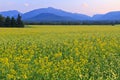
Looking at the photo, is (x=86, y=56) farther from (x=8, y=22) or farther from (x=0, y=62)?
(x=8, y=22)

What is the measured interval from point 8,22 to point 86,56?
59.2 m

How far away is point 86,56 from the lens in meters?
9.45

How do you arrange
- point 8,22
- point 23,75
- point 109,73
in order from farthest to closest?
point 8,22
point 109,73
point 23,75

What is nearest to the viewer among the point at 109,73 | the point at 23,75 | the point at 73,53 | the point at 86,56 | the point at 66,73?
the point at 23,75

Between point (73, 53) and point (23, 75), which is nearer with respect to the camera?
point (23, 75)

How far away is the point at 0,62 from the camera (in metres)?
7.75

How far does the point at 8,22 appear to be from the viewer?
67.4 metres

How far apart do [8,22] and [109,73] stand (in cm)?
6152

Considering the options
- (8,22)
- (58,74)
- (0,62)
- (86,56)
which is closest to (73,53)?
(86,56)

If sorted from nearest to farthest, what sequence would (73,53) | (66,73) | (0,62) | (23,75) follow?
(23,75), (66,73), (0,62), (73,53)

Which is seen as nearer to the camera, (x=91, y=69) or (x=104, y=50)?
(x=91, y=69)

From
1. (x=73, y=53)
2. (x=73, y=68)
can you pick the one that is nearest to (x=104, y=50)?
(x=73, y=53)

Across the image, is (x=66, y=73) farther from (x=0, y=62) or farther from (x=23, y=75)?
(x=0, y=62)

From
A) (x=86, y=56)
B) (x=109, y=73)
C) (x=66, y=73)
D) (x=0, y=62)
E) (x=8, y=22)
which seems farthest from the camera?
(x=8, y=22)
